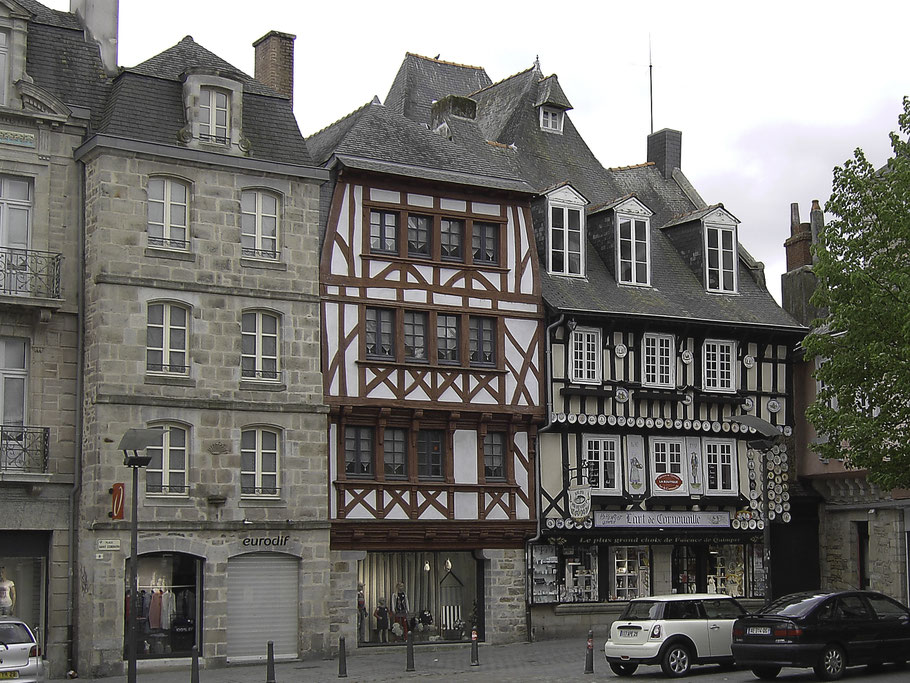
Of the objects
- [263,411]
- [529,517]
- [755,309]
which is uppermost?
[755,309]

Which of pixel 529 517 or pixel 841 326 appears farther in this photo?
pixel 529 517

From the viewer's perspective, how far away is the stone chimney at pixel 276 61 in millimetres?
31984

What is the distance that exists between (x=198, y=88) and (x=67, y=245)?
167 inches

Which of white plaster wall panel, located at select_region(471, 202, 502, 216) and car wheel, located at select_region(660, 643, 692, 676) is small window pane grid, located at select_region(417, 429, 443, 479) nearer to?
white plaster wall panel, located at select_region(471, 202, 502, 216)

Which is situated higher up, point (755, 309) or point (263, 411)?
point (755, 309)

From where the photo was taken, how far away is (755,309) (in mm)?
35406

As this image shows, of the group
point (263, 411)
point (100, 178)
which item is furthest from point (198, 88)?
point (263, 411)

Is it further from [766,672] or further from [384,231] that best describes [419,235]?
[766,672]

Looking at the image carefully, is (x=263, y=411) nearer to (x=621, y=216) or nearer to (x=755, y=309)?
(x=621, y=216)

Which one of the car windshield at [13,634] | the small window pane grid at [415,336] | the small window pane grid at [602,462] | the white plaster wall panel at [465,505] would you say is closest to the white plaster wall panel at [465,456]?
the white plaster wall panel at [465,505]

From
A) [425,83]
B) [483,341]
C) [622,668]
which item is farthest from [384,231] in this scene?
[622,668]

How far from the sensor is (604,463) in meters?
32.3

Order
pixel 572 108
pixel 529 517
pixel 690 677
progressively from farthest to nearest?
pixel 572 108 < pixel 529 517 < pixel 690 677

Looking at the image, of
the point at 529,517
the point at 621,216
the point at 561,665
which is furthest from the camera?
the point at 621,216
